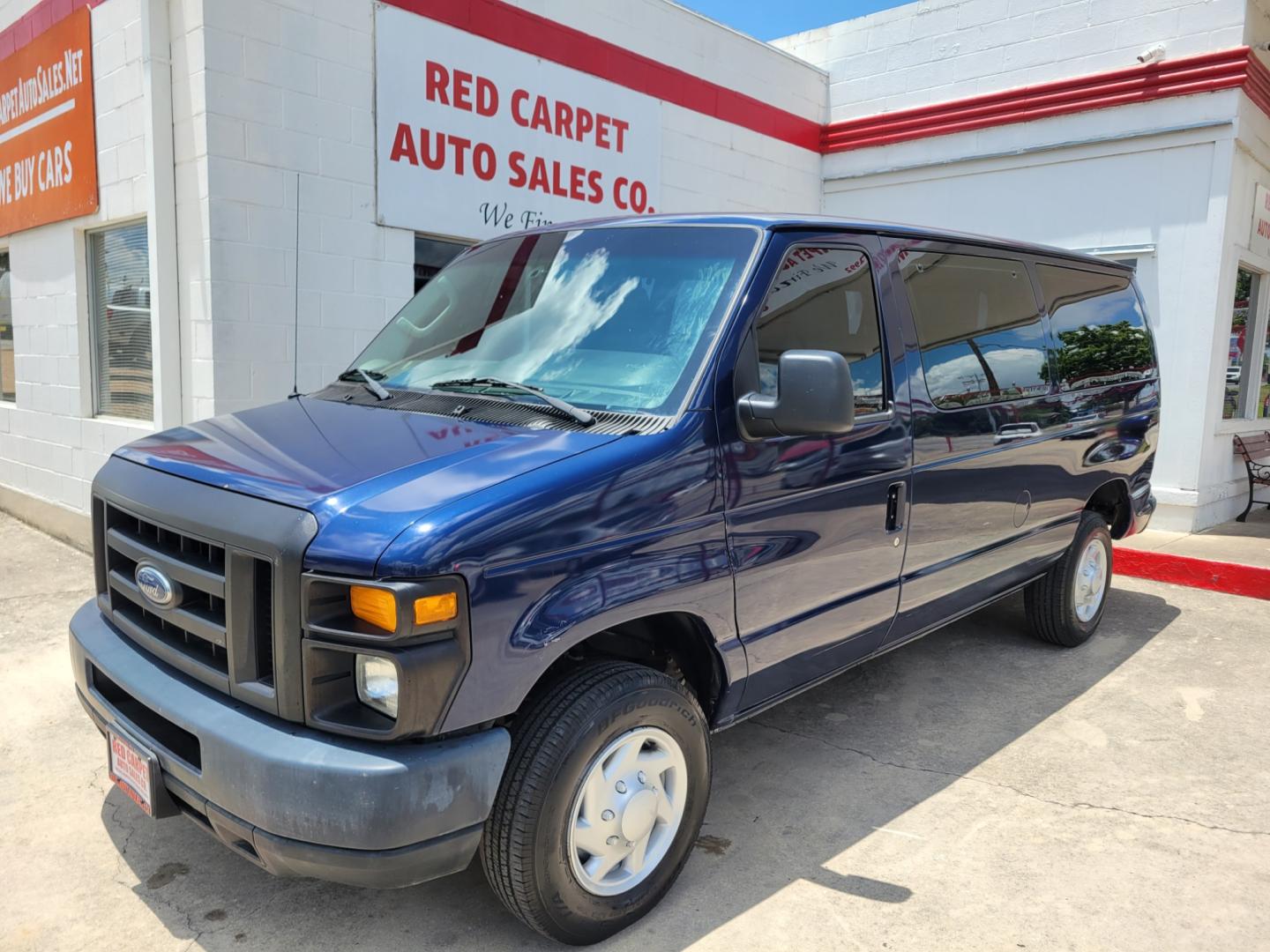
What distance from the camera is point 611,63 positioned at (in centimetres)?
834

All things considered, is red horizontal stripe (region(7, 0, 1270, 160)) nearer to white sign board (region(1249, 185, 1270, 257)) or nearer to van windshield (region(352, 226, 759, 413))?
white sign board (region(1249, 185, 1270, 257))

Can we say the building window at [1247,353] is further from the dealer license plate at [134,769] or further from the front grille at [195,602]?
the dealer license plate at [134,769]

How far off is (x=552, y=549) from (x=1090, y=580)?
13.6 feet

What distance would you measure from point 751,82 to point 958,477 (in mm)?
7328

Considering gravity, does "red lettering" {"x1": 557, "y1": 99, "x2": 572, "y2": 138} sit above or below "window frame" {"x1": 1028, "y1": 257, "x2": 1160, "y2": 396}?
above

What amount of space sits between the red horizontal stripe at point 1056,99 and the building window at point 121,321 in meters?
7.52

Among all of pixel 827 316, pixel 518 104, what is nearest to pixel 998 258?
pixel 827 316

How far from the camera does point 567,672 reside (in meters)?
2.63

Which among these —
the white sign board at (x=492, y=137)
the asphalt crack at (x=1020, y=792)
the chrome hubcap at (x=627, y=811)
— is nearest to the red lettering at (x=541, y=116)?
the white sign board at (x=492, y=137)

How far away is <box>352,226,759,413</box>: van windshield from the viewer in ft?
9.80

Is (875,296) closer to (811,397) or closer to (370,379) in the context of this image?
(811,397)

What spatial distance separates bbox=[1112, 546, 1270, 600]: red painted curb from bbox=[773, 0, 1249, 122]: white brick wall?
4.61m

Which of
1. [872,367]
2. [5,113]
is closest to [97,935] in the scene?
[872,367]

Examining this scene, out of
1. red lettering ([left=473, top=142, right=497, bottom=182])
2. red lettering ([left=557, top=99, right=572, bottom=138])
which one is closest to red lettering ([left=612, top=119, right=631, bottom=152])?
red lettering ([left=557, top=99, right=572, bottom=138])
